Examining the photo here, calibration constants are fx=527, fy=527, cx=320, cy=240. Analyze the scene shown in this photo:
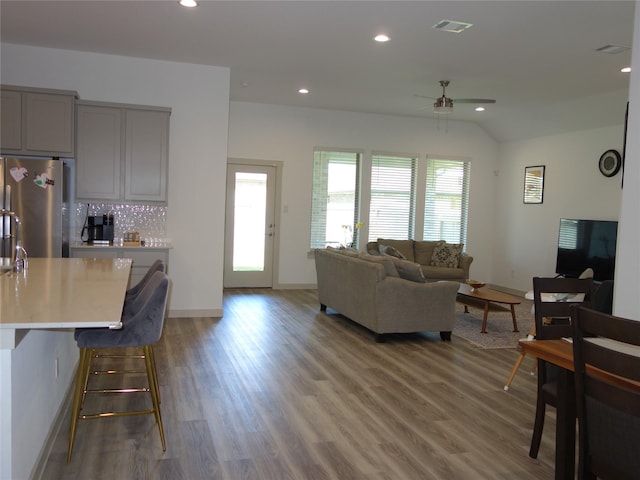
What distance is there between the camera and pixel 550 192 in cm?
871

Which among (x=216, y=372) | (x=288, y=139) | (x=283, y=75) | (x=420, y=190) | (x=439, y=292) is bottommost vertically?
(x=216, y=372)

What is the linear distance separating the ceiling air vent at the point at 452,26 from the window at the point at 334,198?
4.46 m

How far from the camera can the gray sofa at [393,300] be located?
18.0 feet

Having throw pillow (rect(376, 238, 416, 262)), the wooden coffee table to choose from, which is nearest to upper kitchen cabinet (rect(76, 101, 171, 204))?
the wooden coffee table

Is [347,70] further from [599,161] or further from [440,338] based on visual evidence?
[599,161]

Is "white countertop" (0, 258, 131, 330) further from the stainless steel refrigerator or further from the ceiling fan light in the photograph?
the ceiling fan light

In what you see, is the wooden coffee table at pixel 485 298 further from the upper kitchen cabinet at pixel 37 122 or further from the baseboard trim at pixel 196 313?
the upper kitchen cabinet at pixel 37 122

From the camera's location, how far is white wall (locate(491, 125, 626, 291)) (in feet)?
25.4

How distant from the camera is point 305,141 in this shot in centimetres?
880

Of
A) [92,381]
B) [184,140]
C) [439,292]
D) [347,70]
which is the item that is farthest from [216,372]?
[347,70]

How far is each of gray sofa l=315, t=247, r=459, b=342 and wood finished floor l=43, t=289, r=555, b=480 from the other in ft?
0.66

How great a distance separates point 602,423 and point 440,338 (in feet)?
12.8

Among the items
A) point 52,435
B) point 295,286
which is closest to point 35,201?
point 52,435

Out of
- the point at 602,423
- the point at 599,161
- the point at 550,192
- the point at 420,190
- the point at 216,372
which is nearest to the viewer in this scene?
the point at 602,423
